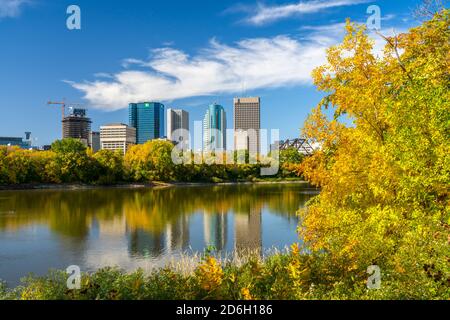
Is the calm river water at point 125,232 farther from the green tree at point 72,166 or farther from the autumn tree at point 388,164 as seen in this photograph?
the green tree at point 72,166

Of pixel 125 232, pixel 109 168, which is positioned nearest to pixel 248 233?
pixel 125 232

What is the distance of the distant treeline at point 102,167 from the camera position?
81.6 m

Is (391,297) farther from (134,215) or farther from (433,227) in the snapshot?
(134,215)

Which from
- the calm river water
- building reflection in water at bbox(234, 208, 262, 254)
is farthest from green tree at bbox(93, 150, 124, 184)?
building reflection in water at bbox(234, 208, 262, 254)

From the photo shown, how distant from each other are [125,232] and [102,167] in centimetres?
6025

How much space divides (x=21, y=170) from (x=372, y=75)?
82.9 m

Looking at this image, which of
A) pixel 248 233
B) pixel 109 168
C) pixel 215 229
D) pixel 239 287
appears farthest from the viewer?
pixel 109 168

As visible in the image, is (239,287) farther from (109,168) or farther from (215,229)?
(109,168)

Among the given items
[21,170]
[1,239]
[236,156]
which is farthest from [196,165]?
[1,239]

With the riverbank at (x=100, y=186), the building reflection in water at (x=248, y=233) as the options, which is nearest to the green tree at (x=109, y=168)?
the riverbank at (x=100, y=186)

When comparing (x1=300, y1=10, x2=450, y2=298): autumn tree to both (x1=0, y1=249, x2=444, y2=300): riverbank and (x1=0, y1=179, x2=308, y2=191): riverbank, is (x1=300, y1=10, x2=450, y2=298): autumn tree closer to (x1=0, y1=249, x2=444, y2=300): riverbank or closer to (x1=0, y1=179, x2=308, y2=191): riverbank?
(x1=0, y1=249, x2=444, y2=300): riverbank

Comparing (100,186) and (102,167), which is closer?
(100,186)

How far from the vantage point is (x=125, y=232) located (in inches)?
1352

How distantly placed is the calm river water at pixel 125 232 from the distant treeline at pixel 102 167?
28470 mm
